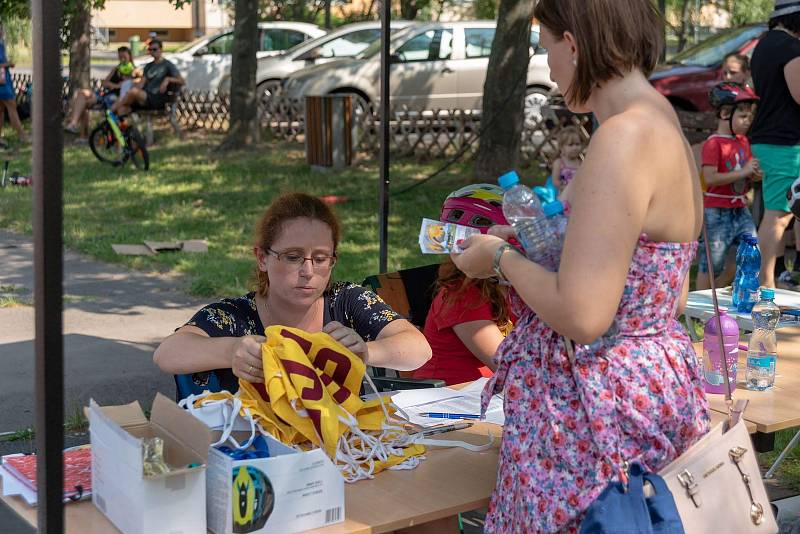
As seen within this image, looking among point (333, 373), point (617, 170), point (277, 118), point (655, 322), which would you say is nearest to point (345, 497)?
point (333, 373)

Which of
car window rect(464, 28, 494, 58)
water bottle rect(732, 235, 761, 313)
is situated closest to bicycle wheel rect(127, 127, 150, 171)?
car window rect(464, 28, 494, 58)

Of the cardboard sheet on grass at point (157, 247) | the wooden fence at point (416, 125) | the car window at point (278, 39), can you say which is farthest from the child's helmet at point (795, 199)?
the car window at point (278, 39)

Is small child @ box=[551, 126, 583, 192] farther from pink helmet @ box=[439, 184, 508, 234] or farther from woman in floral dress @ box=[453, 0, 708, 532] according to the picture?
woman in floral dress @ box=[453, 0, 708, 532]

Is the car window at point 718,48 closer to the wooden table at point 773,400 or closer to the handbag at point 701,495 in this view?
the wooden table at point 773,400

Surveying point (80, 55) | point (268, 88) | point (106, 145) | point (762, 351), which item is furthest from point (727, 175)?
point (80, 55)

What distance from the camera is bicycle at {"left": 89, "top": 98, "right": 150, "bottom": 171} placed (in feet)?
42.3

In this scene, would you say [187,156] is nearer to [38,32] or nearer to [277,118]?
[277,118]

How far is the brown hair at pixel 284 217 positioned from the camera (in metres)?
3.04

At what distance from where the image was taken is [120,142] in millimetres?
12992

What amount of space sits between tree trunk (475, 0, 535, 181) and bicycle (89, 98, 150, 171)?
4301mm

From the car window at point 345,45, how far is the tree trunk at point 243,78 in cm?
293

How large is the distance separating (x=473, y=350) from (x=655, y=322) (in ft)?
4.82

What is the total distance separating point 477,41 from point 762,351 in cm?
1239

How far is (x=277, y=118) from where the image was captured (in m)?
15.3
